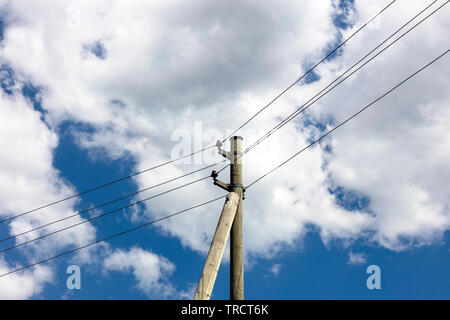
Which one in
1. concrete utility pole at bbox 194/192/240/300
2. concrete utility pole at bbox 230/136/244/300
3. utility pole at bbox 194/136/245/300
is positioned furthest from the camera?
concrete utility pole at bbox 230/136/244/300

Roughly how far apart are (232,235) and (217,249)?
0.80 metres

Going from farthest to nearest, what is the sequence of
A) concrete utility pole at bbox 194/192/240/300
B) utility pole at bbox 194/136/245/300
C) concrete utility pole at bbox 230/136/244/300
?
concrete utility pole at bbox 230/136/244/300 < utility pole at bbox 194/136/245/300 < concrete utility pole at bbox 194/192/240/300

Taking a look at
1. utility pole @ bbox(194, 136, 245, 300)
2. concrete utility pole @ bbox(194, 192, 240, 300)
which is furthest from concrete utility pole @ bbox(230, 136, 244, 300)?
concrete utility pole @ bbox(194, 192, 240, 300)

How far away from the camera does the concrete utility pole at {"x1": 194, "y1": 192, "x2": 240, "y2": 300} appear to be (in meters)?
7.69

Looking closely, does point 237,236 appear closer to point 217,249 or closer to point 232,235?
point 232,235

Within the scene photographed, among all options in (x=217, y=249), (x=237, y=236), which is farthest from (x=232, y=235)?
(x=217, y=249)

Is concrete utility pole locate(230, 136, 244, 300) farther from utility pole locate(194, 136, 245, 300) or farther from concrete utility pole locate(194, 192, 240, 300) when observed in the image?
concrete utility pole locate(194, 192, 240, 300)

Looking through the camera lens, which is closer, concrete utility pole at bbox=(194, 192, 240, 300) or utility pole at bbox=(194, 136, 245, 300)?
concrete utility pole at bbox=(194, 192, 240, 300)

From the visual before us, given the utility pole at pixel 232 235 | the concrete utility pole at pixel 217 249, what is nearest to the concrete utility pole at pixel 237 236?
the utility pole at pixel 232 235
